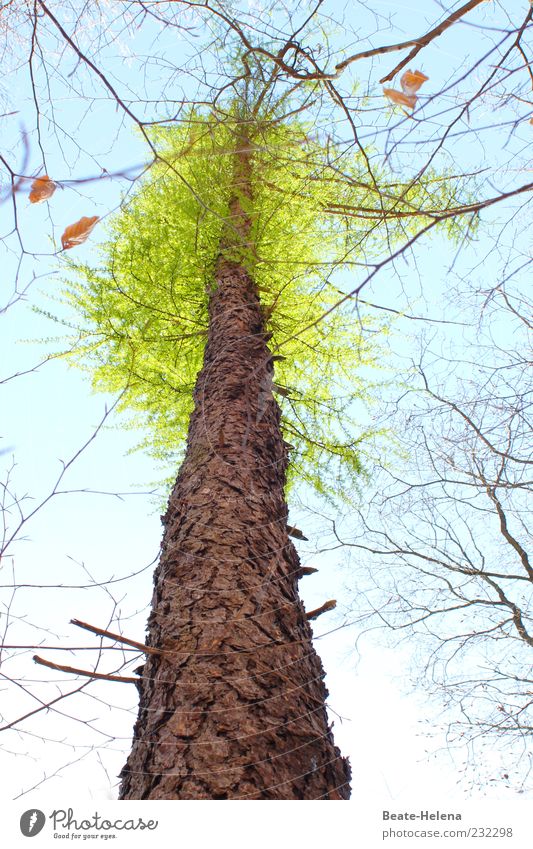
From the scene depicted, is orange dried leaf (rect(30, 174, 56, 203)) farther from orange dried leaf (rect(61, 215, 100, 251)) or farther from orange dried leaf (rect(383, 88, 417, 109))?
orange dried leaf (rect(383, 88, 417, 109))

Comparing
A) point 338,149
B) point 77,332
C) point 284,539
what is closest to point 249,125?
point 338,149

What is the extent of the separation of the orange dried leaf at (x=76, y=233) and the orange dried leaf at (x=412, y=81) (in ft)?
2.16

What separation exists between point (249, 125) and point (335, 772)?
66.4 inches

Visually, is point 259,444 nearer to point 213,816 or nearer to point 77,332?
point 213,816

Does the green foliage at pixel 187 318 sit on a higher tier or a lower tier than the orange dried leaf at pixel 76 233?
higher

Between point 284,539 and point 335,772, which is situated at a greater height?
point 284,539

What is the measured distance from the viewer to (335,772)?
41.0 inches
